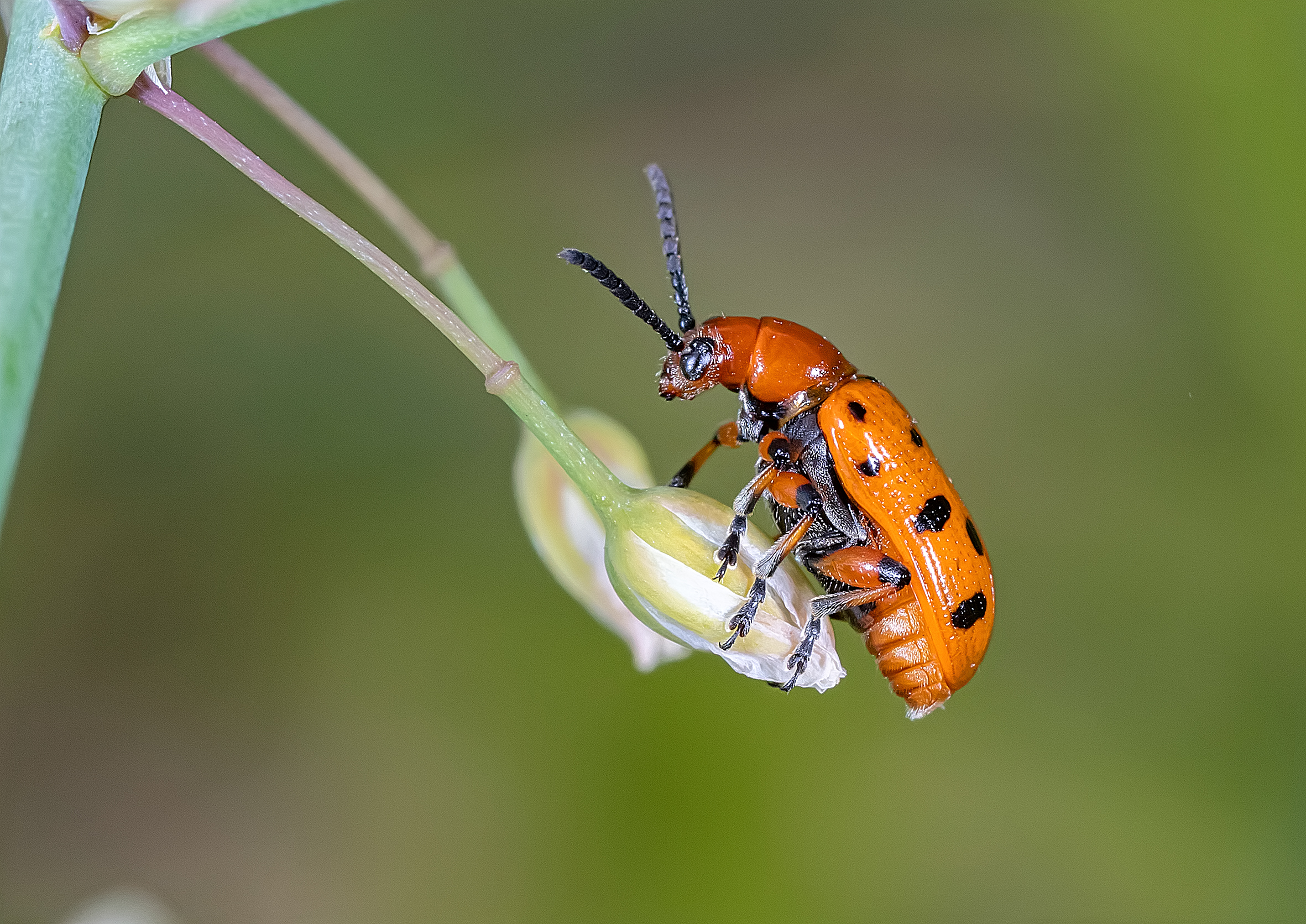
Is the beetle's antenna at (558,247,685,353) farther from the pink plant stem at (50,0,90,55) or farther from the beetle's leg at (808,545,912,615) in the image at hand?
the pink plant stem at (50,0,90,55)

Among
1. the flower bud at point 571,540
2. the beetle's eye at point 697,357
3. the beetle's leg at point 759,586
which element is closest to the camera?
the beetle's leg at point 759,586

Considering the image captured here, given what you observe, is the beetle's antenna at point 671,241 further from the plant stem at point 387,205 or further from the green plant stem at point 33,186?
the green plant stem at point 33,186

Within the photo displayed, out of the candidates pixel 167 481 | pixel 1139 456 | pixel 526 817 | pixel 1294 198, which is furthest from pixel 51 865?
pixel 1294 198

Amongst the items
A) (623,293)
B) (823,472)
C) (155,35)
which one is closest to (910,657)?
(823,472)

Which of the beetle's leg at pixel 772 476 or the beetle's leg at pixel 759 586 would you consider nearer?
the beetle's leg at pixel 759 586

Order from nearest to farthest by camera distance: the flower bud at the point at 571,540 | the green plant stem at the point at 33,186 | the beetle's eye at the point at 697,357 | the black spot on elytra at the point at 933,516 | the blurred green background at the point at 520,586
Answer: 1. the green plant stem at the point at 33,186
2. the flower bud at the point at 571,540
3. the black spot on elytra at the point at 933,516
4. the beetle's eye at the point at 697,357
5. the blurred green background at the point at 520,586

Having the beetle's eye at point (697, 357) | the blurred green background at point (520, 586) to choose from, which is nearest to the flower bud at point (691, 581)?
the beetle's eye at point (697, 357)
